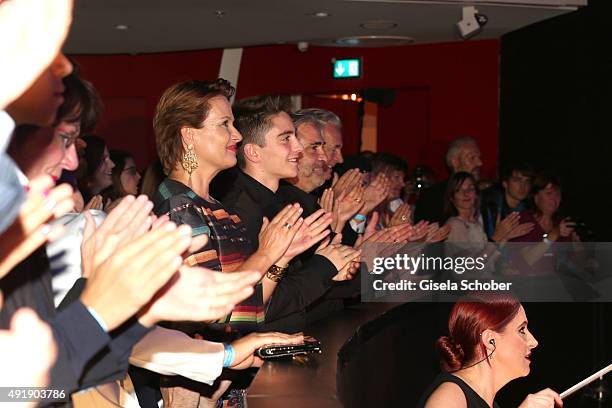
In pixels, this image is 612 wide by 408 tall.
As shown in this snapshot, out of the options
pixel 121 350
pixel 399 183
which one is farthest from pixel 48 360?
pixel 399 183

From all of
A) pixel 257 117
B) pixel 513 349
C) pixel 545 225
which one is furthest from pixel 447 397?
pixel 545 225

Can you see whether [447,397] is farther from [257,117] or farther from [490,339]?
[257,117]

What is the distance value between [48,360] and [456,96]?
904 centimetres

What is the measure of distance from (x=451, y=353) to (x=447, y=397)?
26cm

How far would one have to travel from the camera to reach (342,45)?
32.5 ft

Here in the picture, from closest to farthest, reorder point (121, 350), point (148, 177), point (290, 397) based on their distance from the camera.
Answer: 1. point (121, 350)
2. point (290, 397)
3. point (148, 177)

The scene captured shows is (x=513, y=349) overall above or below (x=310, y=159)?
below

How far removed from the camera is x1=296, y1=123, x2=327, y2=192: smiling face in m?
3.74

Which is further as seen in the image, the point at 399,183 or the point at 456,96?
the point at 456,96

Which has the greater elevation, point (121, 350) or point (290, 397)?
point (121, 350)

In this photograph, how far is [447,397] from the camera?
241cm

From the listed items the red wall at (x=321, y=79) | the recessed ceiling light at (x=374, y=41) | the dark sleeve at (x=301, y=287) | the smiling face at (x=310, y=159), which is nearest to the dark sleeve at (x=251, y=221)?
the dark sleeve at (x=301, y=287)

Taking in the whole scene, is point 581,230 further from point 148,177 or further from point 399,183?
point 148,177

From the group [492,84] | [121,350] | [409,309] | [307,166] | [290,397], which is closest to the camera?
[121,350]
